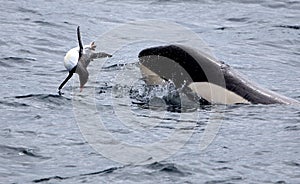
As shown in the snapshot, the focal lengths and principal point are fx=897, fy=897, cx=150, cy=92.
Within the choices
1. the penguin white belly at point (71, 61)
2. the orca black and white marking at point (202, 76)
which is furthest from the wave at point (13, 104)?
the orca black and white marking at point (202, 76)

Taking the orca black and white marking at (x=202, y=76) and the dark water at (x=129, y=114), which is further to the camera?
the orca black and white marking at (x=202, y=76)

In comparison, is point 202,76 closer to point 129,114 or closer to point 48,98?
point 129,114

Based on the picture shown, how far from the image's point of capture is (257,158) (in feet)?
34.0

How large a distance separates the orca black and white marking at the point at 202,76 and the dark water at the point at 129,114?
224mm

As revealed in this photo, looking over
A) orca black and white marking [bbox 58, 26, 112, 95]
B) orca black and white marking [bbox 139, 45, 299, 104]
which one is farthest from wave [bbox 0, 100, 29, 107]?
orca black and white marking [bbox 139, 45, 299, 104]

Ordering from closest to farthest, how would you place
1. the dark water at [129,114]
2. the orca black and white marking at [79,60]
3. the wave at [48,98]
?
the dark water at [129,114]
the orca black and white marking at [79,60]
the wave at [48,98]

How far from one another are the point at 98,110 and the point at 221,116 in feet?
5.77

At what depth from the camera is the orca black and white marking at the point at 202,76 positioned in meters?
12.8

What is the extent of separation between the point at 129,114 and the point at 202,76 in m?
1.24

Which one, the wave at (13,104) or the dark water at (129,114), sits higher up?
the dark water at (129,114)

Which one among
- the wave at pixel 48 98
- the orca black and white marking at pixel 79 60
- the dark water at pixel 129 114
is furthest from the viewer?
the wave at pixel 48 98

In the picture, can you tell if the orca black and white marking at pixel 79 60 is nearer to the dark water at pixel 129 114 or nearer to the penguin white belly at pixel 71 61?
the penguin white belly at pixel 71 61

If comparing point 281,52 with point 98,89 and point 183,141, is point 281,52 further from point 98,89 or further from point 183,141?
point 183,141

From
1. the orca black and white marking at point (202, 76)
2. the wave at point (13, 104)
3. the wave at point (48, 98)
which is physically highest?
the orca black and white marking at point (202, 76)
